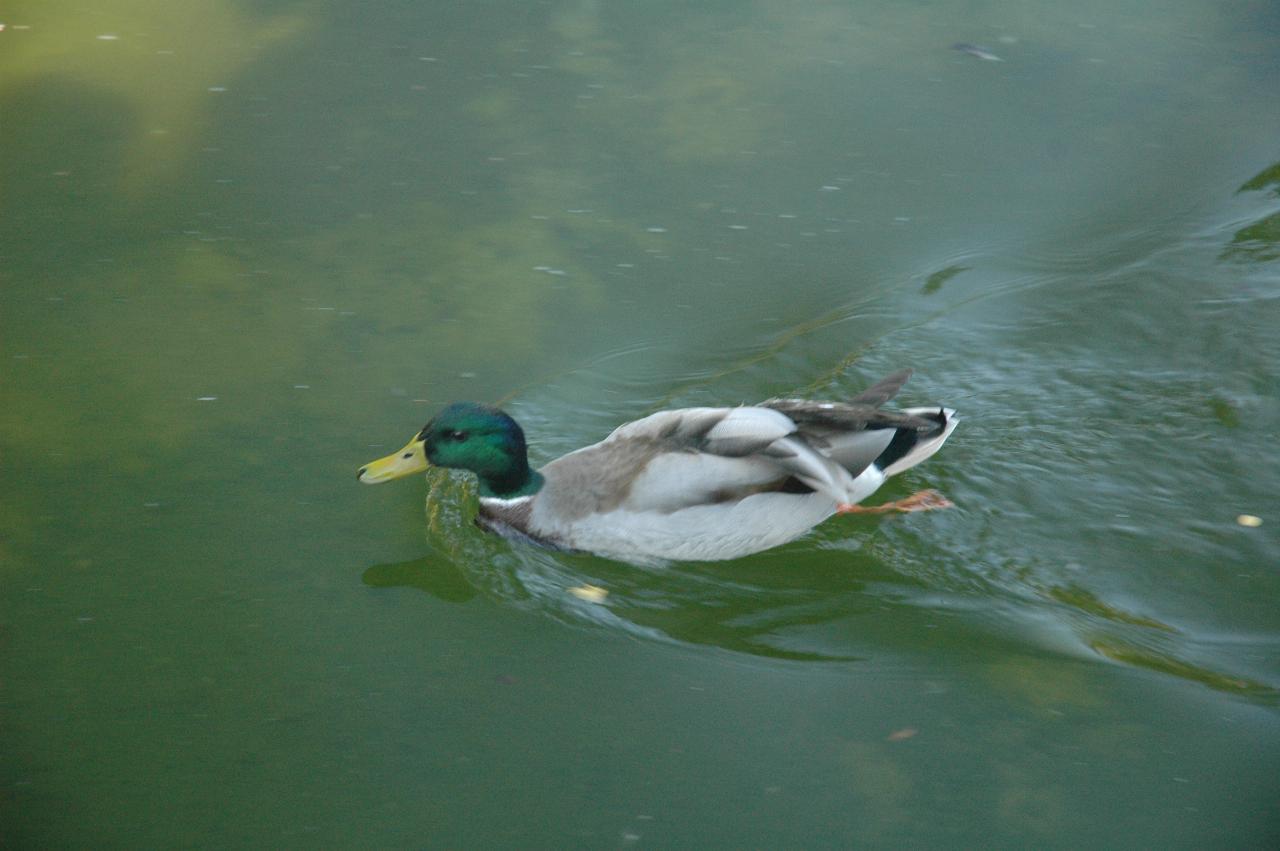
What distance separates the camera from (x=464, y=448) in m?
5.04

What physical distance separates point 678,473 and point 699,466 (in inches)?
3.2

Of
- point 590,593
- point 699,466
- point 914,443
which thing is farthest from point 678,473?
point 914,443

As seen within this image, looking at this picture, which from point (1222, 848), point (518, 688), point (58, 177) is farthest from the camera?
point (58, 177)

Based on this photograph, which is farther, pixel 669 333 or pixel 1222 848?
pixel 669 333

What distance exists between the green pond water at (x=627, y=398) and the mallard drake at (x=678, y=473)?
14 centimetres

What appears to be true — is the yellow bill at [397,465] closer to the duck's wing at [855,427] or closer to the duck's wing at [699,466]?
the duck's wing at [699,466]

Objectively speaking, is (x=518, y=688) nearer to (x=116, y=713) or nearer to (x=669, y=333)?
(x=116, y=713)

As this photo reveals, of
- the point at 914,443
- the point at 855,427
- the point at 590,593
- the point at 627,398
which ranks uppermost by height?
the point at 855,427

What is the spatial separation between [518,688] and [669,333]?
7.47ft

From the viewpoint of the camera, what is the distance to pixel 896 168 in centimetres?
732

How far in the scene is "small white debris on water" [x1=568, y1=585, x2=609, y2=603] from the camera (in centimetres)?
489

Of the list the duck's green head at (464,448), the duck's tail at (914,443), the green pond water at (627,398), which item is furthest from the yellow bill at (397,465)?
the duck's tail at (914,443)

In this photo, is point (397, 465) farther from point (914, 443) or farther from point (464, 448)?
point (914, 443)

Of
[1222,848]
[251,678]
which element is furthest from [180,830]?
[1222,848]
